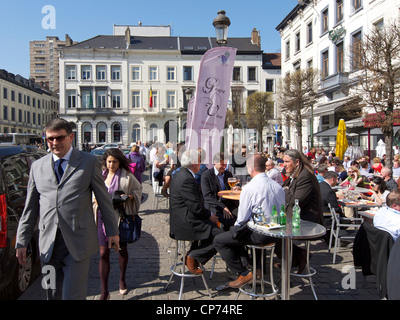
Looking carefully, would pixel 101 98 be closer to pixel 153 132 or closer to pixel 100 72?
pixel 100 72

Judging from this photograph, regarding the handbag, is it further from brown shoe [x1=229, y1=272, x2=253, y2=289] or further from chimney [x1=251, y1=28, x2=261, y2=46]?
chimney [x1=251, y1=28, x2=261, y2=46]

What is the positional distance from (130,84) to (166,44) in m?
7.94

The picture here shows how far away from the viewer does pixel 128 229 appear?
407 centimetres

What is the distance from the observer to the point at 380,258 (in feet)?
12.3

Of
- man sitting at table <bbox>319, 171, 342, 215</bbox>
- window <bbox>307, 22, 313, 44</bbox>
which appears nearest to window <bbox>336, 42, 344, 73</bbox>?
window <bbox>307, 22, 313, 44</bbox>

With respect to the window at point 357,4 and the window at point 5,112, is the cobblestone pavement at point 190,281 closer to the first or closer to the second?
the window at point 357,4

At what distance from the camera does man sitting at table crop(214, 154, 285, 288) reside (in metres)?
3.82

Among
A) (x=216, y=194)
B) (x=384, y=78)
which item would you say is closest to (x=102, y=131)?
(x=384, y=78)

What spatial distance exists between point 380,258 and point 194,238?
2.24 meters
